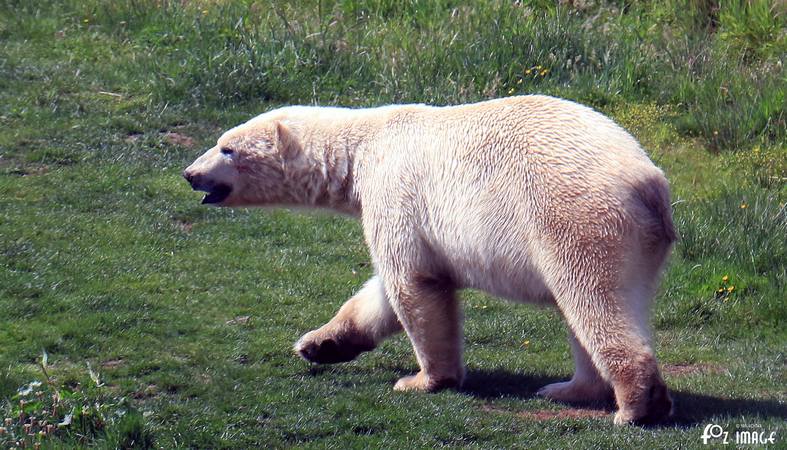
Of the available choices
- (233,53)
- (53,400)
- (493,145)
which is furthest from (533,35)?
(53,400)

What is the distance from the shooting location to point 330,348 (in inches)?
252

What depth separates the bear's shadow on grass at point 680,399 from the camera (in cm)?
Result: 554

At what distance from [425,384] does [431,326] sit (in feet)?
1.11

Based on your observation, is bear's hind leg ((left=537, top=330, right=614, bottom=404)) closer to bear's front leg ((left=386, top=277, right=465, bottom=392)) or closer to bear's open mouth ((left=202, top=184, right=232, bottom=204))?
bear's front leg ((left=386, top=277, right=465, bottom=392))

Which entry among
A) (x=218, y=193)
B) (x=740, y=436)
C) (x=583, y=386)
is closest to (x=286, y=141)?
(x=218, y=193)

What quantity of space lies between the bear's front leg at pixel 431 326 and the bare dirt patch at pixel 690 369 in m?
1.36

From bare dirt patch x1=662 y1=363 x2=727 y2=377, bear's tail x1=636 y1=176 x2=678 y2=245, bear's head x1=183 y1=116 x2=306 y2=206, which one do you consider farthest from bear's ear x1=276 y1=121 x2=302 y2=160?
bare dirt patch x1=662 y1=363 x2=727 y2=377

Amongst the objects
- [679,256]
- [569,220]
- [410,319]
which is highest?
[569,220]

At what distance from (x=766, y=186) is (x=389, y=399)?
4.38 meters

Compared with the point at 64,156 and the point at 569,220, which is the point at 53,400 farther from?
the point at 64,156

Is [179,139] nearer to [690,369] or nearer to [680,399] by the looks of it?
[690,369]

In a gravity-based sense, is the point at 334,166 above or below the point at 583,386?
above

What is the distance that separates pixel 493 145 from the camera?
5.61 meters

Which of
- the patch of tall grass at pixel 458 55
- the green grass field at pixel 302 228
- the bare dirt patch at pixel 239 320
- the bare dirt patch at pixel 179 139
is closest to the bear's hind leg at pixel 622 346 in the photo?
the green grass field at pixel 302 228
